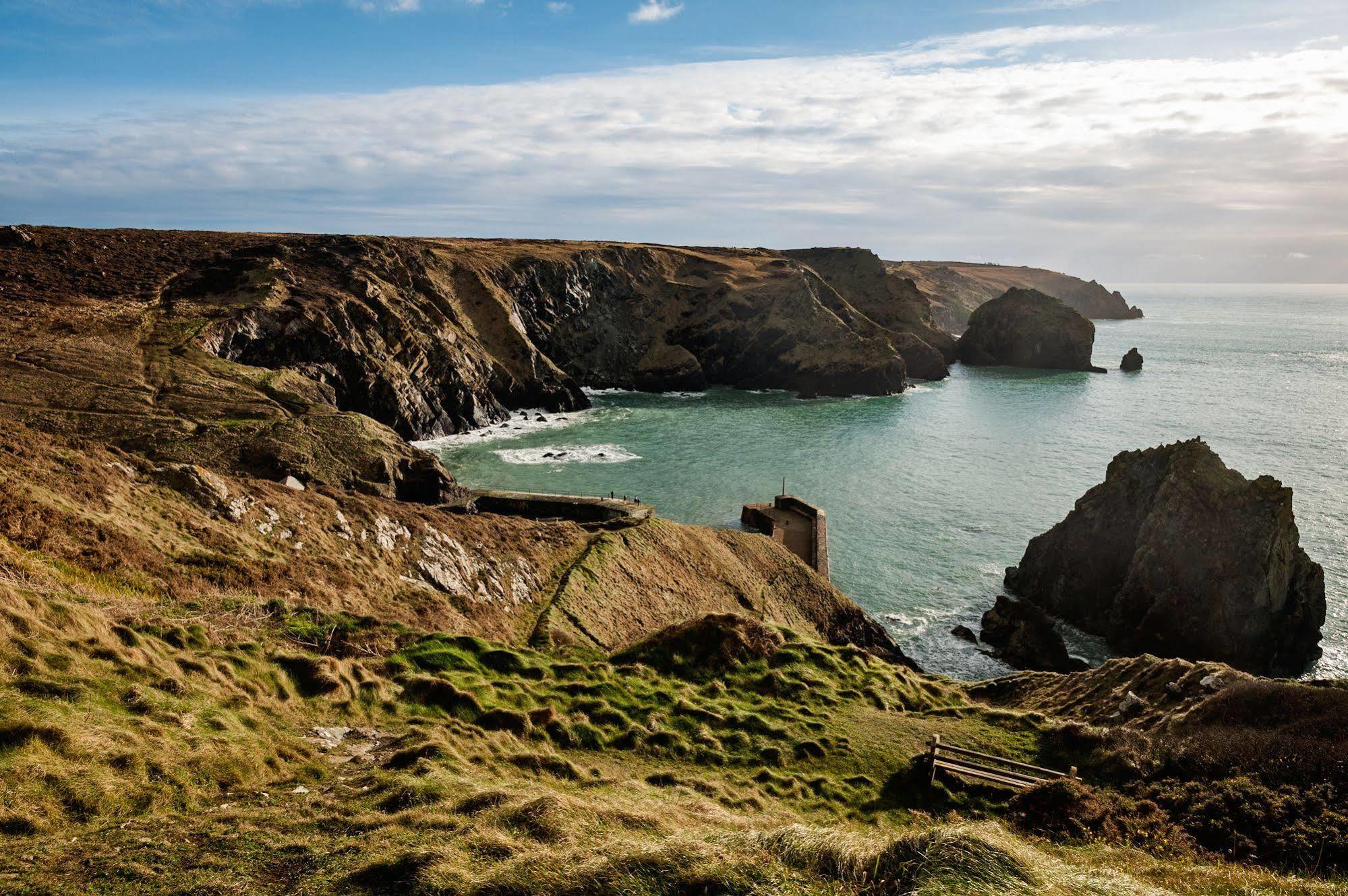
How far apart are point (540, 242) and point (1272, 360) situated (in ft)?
500

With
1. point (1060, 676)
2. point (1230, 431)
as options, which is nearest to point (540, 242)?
point (1230, 431)

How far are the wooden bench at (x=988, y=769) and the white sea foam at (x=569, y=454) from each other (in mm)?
53107

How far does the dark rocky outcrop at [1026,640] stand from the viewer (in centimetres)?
3550

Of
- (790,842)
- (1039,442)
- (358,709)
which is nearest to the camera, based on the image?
(790,842)

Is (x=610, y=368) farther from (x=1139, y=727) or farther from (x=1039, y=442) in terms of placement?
(x=1139, y=727)

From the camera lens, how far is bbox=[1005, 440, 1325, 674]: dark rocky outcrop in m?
35.3

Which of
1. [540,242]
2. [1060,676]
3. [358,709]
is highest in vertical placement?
[540,242]

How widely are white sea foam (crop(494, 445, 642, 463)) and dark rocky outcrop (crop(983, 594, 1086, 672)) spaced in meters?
38.5

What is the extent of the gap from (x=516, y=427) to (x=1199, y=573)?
66.0m

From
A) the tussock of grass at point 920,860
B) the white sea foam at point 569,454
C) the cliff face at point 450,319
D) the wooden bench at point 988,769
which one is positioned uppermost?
the cliff face at point 450,319

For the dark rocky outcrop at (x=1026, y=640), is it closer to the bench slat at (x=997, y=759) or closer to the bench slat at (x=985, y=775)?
the bench slat at (x=997, y=759)

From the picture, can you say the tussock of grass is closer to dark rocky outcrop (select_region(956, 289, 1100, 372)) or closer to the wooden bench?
the wooden bench

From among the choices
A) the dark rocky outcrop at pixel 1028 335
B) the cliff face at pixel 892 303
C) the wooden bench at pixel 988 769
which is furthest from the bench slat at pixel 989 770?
the dark rocky outcrop at pixel 1028 335

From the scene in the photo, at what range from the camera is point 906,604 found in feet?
136
